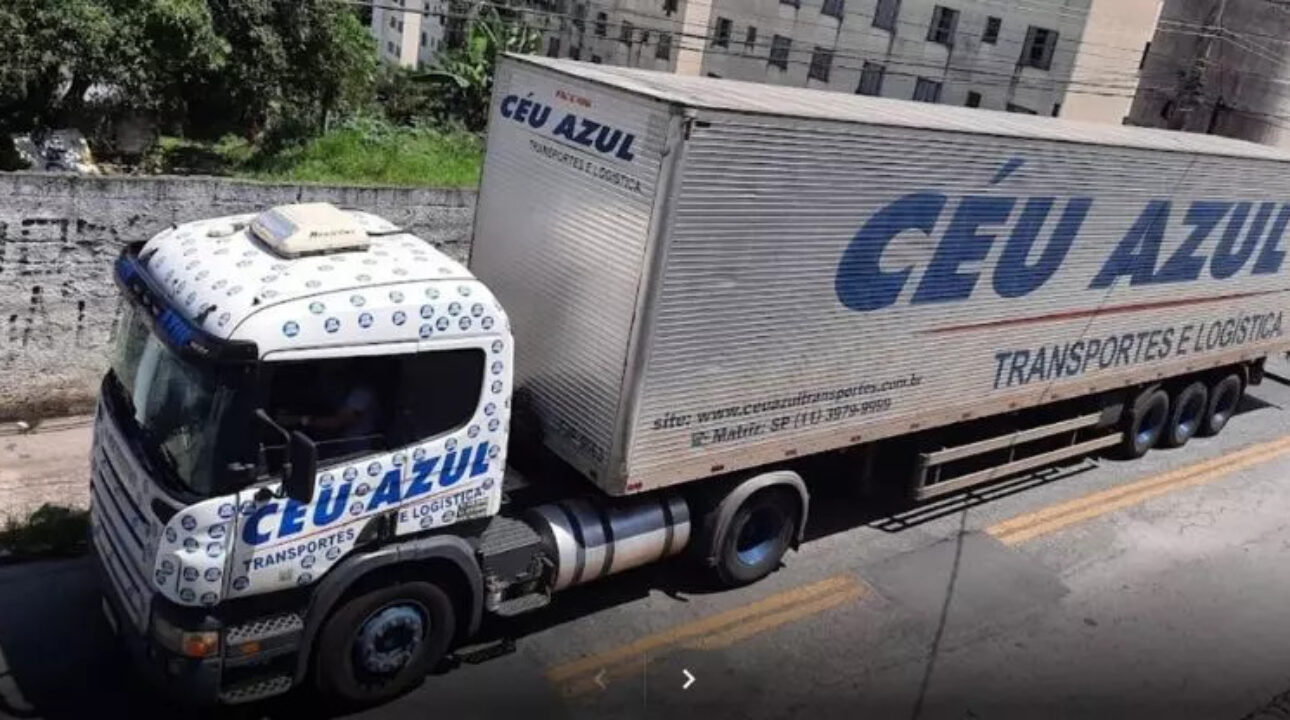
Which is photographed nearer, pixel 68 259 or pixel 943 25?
pixel 68 259

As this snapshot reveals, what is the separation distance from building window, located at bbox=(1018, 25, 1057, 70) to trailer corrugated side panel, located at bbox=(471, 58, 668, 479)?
38.4 metres

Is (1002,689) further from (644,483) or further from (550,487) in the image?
(550,487)

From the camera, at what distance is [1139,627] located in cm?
901

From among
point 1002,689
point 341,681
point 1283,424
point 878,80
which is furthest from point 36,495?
point 878,80

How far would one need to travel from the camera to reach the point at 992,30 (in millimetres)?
44000

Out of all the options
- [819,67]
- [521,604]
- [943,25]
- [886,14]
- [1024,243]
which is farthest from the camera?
[819,67]

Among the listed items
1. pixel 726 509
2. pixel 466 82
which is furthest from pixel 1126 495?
pixel 466 82

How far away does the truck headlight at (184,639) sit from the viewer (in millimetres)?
5883

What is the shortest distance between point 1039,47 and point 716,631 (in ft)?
130

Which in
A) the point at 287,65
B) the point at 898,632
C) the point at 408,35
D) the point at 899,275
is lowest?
the point at 408,35

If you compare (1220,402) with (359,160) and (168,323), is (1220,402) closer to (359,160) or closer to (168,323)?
(168,323)

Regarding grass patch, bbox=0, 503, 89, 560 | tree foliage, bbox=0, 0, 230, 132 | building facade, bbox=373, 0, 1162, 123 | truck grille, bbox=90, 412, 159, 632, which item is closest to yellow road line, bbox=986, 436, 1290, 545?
truck grille, bbox=90, 412, 159, 632

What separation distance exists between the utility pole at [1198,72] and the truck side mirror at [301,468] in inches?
1370

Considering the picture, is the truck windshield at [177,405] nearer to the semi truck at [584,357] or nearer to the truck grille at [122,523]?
the semi truck at [584,357]
